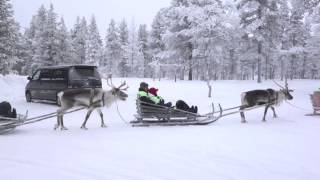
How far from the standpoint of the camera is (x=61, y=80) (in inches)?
710

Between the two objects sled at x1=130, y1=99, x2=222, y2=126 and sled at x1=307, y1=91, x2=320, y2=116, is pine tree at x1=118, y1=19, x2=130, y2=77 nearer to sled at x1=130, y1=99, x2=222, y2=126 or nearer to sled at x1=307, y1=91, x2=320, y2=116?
sled at x1=307, y1=91, x2=320, y2=116

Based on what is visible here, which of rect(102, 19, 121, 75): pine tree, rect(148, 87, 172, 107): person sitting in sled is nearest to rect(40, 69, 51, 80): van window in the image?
rect(148, 87, 172, 107): person sitting in sled

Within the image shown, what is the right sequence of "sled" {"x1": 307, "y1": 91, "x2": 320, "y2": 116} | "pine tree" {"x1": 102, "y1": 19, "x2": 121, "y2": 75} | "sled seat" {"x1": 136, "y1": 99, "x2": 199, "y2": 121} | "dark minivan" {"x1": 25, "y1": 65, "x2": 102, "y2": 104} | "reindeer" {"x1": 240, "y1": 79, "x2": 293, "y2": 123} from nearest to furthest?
1. "sled seat" {"x1": 136, "y1": 99, "x2": 199, "y2": 121}
2. "reindeer" {"x1": 240, "y1": 79, "x2": 293, "y2": 123}
3. "sled" {"x1": 307, "y1": 91, "x2": 320, "y2": 116}
4. "dark minivan" {"x1": 25, "y1": 65, "x2": 102, "y2": 104}
5. "pine tree" {"x1": 102, "y1": 19, "x2": 121, "y2": 75}

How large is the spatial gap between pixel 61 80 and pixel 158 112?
7903 millimetres

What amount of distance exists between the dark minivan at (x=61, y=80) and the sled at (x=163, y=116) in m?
6.31

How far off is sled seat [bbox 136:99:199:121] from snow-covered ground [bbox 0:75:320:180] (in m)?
0.48

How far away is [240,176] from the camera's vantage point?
6254 millimetres

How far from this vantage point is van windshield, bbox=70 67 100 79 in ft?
58.5

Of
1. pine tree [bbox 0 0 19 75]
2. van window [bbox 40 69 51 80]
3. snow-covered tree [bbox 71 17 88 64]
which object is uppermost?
snow-covered tree [bbox 71 17 88 64]

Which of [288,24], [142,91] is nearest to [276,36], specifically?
[288,24]

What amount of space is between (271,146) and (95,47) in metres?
71.4

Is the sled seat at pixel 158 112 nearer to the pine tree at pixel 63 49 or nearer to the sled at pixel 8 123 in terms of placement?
the sled at pixel 8 123

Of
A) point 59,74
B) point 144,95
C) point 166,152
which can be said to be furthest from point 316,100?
point 59,74

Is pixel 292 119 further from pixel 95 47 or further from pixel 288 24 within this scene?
pixel 95 47
